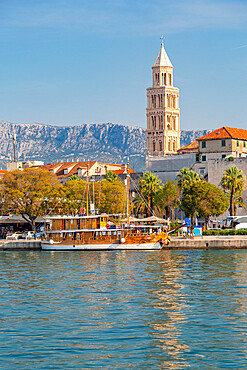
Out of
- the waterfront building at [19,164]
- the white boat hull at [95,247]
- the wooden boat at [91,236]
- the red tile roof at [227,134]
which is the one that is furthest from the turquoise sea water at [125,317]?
the waterfront building at [19,164]

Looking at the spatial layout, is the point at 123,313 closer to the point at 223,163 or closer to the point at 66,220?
the point at 66,220

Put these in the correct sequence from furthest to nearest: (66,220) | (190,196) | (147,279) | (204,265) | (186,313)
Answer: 1. (190,196)
2. (66,220)
3. (204,265)
4. (147,279)
5. (186,313)

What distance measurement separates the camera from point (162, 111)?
164m

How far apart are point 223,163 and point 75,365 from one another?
7956cm

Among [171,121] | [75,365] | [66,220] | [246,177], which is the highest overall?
[171,121]

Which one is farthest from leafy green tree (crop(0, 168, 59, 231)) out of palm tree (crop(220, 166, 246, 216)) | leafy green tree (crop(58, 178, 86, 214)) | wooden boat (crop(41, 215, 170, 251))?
palm tree (crop(220, 166, 246, 216))

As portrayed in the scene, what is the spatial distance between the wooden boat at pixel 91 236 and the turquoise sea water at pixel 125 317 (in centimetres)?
2239

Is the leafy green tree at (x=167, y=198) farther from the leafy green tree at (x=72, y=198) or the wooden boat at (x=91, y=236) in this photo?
the wooden boat at (x=91, y=236)

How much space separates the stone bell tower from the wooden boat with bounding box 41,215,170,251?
87321 mm

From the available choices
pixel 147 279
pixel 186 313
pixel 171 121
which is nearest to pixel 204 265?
pixel 147 279

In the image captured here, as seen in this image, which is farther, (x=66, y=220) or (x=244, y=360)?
(x=66, y=220)

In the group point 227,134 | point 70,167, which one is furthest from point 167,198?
point 70,167

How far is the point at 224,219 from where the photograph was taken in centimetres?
9569

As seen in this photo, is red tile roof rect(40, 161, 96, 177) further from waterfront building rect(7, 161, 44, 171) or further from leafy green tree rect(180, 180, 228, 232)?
leafy green tree rect(180, 180, 228, 232)
